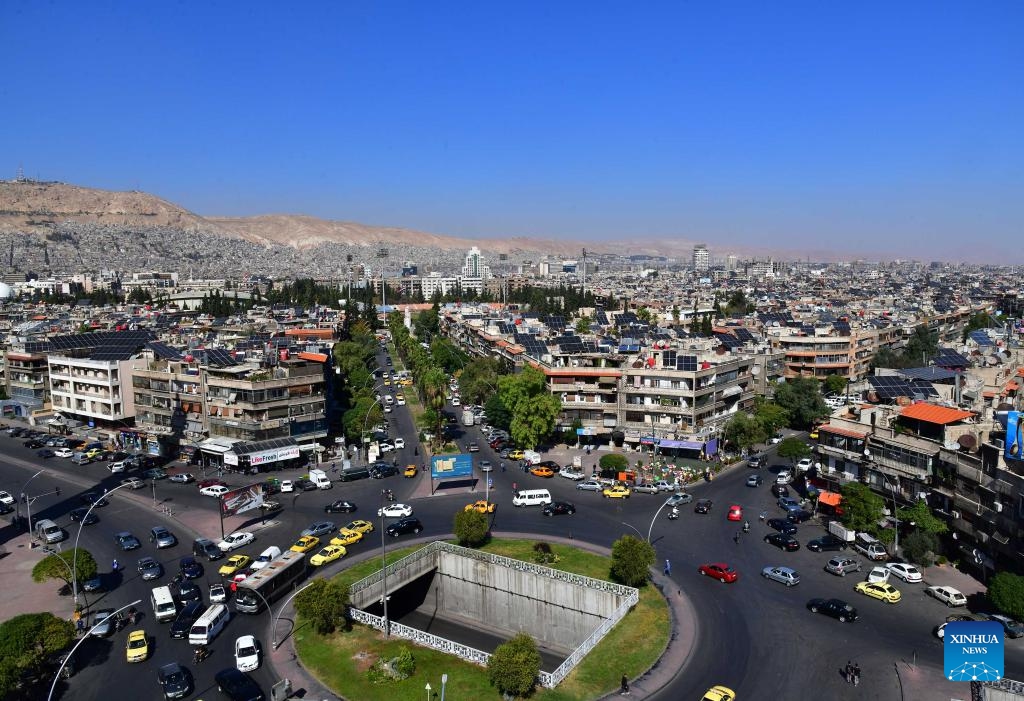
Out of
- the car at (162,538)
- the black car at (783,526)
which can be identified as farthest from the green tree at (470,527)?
the black car at (783,526)

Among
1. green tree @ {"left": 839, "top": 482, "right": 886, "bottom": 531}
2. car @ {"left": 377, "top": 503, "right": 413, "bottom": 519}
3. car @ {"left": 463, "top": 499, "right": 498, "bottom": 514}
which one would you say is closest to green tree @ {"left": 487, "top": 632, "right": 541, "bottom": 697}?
car @ {"left": 463, "top": 499, "right": 498, "bottom": 514}

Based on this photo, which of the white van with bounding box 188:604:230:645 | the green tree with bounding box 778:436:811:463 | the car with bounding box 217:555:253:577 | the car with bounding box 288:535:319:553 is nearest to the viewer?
the white van with bounding box 188:604:230:645

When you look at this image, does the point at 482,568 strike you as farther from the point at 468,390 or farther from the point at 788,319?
the point at 788,319

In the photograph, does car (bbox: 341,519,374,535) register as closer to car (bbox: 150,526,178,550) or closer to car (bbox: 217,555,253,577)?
car (bbox: 217,555,253,577)

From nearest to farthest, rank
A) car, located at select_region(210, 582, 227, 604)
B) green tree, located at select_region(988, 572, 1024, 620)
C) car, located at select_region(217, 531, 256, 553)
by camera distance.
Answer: green tree, located at select_region(988, 572, 1024, 620), car, located at select_region(210, 582, 227, 604), car, located at select_region(217, 531, 256, 553)

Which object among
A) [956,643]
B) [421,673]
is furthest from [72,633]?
[956,643]

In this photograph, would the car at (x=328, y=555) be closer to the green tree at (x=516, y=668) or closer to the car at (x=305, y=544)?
the car at (x=305, y=544)

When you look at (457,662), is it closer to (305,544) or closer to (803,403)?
(305,544)
